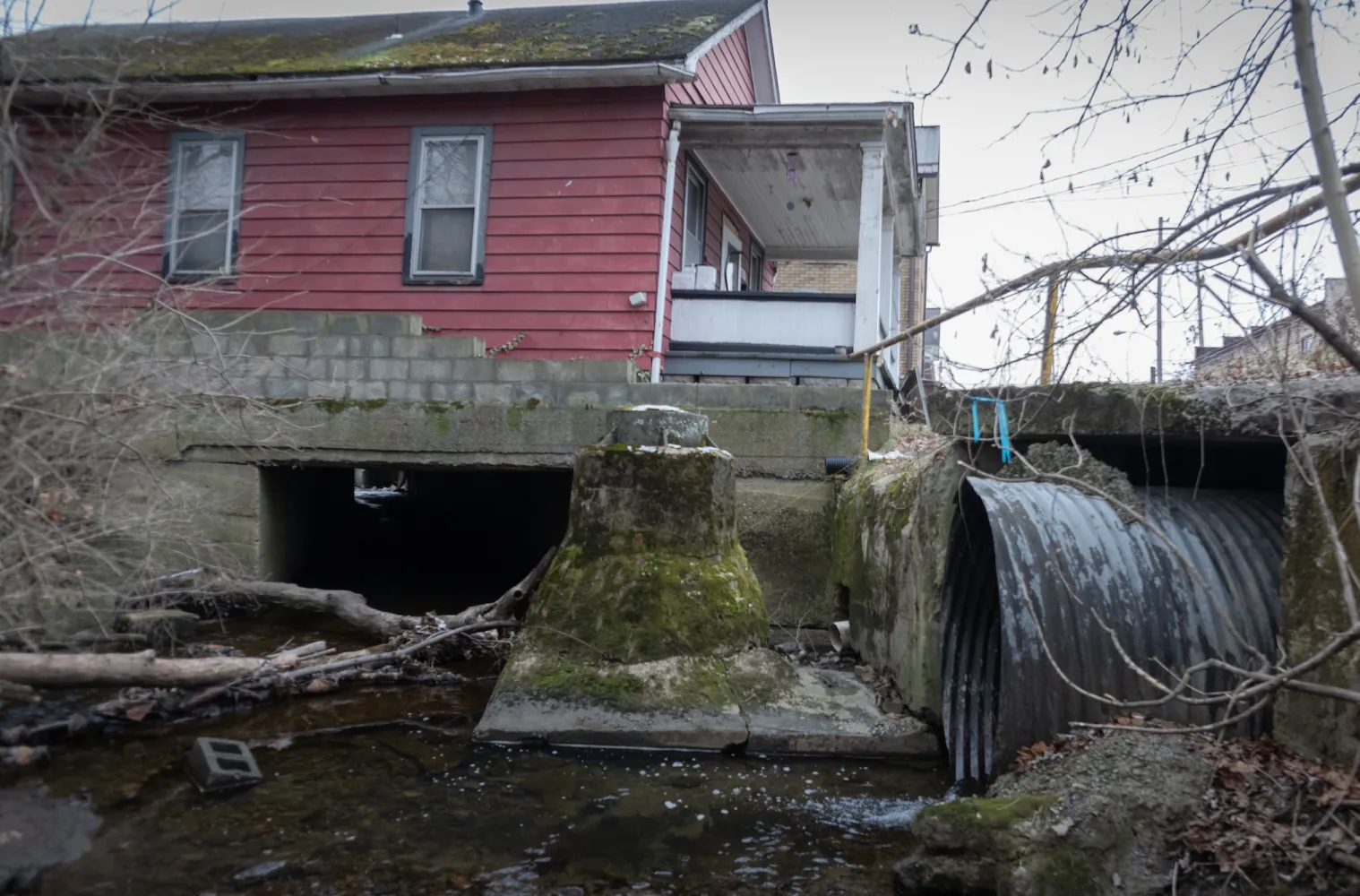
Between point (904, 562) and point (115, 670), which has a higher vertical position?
point (904, 562)

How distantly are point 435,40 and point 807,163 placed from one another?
490 cm

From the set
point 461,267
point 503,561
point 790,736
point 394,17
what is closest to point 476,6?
point 394,17

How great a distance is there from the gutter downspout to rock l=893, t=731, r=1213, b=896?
713cm

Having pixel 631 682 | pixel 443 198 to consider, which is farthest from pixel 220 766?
pixel 443 198

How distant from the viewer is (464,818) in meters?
4.29

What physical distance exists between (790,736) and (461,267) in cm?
746

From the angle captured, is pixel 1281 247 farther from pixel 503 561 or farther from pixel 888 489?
pixel 503 561

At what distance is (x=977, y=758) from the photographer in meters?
5.07

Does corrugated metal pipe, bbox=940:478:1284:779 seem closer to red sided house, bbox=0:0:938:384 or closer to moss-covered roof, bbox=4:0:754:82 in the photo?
red sided house, bbox=0:0:938:384

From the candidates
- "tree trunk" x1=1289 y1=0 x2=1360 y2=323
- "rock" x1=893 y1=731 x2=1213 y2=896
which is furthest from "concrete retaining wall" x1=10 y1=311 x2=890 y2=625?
"tree trunk" x1=1289 y1=0 x2=1360 y2=323

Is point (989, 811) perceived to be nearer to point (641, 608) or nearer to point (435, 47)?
point (641, 608)

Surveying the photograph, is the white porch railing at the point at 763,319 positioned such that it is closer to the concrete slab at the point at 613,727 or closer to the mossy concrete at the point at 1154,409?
the mossy concrete at the point at 1154,409

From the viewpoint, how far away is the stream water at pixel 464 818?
3691 mm

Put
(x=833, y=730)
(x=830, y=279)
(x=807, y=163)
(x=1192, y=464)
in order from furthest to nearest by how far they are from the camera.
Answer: (x=830, y=279) < (x=807, y=163) < (x=833, y=730) < (x=1192, y=464)
